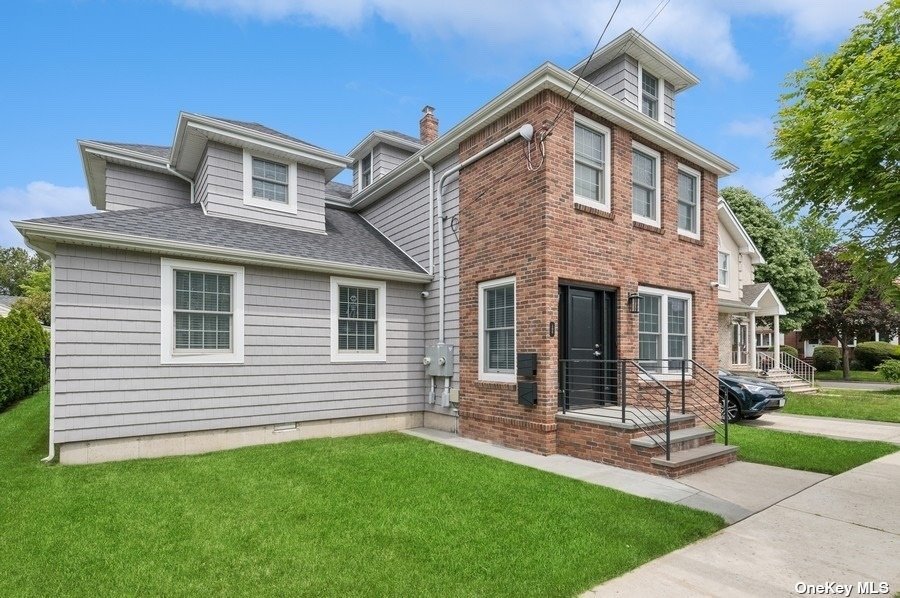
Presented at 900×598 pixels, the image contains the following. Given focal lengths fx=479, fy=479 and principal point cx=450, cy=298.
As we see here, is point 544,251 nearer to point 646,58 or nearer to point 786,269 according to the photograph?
point 646,58

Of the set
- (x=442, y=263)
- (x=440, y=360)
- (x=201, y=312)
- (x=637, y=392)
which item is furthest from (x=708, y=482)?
(x=201, y=312)

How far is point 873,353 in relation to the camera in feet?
87.8

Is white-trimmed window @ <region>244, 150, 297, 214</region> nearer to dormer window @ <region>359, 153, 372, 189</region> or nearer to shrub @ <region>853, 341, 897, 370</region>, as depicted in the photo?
dormer window @ <region>359, 153, 372, 189</region>

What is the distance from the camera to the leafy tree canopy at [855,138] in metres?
5.31

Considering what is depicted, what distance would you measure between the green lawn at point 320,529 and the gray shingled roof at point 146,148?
23.2 feet

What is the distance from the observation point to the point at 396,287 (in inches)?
376

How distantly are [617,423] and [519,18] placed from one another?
5141 mm

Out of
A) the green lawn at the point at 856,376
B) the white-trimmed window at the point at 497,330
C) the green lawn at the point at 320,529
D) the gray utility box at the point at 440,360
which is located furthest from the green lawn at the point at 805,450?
the green lawn at the point at 856,376

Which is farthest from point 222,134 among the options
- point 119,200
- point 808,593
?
point 808,593

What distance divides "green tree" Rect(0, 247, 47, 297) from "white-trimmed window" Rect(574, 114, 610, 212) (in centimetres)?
5864

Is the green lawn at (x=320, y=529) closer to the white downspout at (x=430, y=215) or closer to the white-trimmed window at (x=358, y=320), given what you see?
the white-trimmed window at (x=358, y=320)

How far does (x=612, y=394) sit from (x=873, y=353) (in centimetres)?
2856

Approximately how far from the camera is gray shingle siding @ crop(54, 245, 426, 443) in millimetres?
6504

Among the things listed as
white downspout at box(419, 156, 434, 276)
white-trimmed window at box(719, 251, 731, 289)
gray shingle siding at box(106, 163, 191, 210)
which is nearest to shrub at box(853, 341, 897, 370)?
white-trimmed window at box(719, 251, 731, 289)
